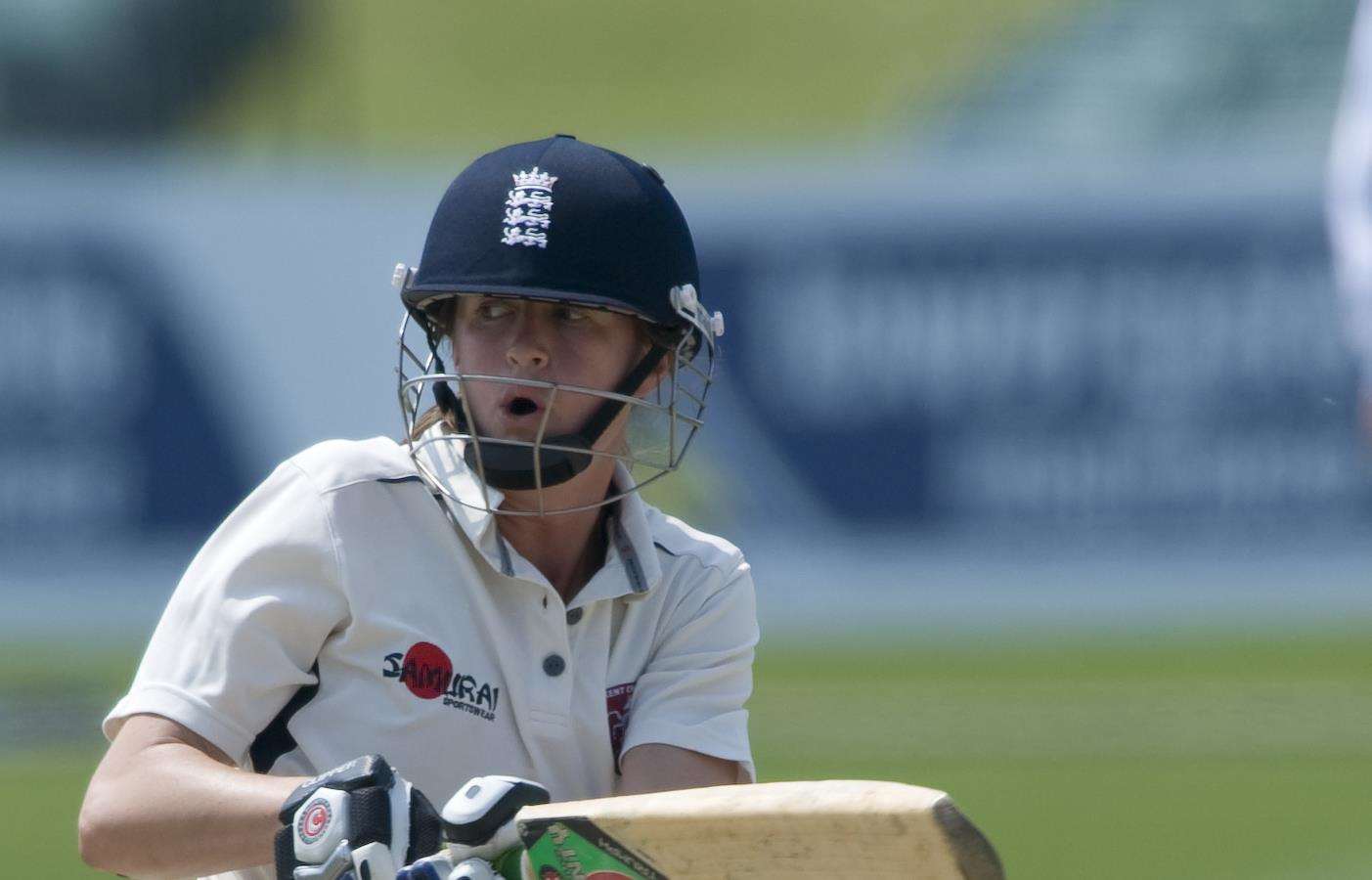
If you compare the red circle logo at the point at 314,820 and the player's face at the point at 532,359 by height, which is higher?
the player's face at the point at 532,359

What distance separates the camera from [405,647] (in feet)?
6.15

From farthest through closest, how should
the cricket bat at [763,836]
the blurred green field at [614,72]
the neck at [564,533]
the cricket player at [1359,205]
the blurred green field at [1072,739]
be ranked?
the blurred green field at [614,72] → the blurred green field at [1072,739] → the cricket player at [1359,205] → the neck at [564,533] → the cricket bat at [763,836]

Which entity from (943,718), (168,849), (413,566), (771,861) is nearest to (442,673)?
(413,566)

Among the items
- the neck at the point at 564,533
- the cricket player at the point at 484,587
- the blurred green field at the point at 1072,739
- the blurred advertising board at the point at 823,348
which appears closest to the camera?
the cricket player at the point at 484,587

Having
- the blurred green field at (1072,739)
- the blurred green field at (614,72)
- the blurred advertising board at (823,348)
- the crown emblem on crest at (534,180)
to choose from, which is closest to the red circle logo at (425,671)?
the crown emblem on crest at (534,180)

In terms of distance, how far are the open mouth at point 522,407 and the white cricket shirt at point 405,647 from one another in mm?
90

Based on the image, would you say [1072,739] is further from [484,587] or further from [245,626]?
[245,626]

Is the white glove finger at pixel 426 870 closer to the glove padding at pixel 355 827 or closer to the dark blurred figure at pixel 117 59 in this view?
the glove padding at pixel 355 827

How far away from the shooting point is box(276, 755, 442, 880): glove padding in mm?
1547

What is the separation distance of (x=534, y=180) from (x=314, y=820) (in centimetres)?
73

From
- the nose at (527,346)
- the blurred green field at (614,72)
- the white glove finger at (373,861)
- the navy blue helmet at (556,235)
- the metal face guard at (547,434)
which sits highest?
the blurred green field at (614,72)

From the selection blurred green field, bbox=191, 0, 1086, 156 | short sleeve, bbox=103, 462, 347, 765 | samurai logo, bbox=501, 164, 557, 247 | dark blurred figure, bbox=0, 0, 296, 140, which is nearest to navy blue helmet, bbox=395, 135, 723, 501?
samurai logo, bbox=501, 164, 557, 247

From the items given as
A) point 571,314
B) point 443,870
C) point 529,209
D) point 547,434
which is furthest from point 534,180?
point 443,870

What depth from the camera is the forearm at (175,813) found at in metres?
1.67
